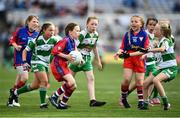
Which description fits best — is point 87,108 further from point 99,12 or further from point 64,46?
point 99,12

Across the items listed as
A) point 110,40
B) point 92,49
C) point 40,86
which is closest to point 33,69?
point 40,86

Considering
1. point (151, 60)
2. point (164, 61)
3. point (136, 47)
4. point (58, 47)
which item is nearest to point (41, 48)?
point (58, 47)

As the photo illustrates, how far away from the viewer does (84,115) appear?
14.4m

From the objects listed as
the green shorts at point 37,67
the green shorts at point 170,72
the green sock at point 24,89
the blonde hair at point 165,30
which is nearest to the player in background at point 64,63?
the green shorts at point 37,67

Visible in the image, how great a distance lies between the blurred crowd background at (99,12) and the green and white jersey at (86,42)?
28.2 m

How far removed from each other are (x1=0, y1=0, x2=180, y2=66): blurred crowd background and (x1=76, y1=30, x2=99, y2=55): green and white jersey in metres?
28.2

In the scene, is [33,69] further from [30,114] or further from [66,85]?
[30,114]

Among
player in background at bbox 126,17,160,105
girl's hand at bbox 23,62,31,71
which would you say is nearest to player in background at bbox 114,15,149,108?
player in background at bbox 126,17,160,105

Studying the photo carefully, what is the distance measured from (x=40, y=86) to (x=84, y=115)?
2177 millimetres

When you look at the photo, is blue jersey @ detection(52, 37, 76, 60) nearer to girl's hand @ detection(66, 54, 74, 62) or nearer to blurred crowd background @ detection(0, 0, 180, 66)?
girl's hand @ detection(66, 54, 74, 62)

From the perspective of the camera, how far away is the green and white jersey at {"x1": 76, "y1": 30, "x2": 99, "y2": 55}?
1684 cm

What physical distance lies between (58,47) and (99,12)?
106 ft

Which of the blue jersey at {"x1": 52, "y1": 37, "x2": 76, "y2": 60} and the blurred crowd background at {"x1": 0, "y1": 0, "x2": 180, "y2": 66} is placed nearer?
the blue jersey at {"x1": 52, "y1": 37, "x2": 76, "y2": 60}

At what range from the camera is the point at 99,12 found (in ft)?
157
